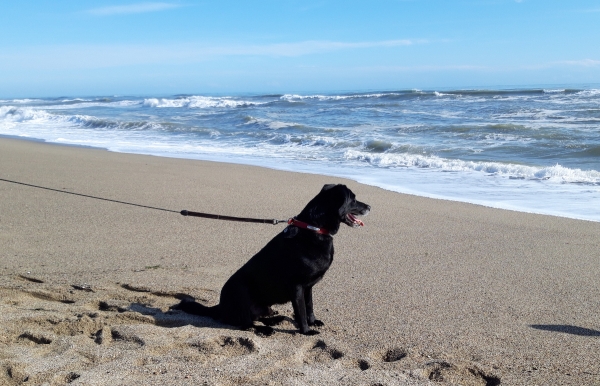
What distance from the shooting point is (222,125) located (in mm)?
26297

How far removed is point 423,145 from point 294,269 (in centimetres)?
1355

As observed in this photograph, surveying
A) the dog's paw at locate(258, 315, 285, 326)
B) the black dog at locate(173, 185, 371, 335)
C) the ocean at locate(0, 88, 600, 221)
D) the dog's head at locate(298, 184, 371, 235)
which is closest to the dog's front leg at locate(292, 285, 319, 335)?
the black dog at locate(173, 185, 371, 335)

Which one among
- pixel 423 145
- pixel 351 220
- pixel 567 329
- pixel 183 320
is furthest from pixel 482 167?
pixel 183 320

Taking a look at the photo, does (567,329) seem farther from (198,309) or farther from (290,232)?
(198,309)

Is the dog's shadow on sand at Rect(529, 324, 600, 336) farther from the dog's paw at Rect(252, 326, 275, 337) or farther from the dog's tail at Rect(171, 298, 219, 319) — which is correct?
the dog's tail at Rect(171, 298, 219, 319)

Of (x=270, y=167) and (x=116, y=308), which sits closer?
(x=116, y=308)

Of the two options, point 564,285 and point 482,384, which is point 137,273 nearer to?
point 482,384

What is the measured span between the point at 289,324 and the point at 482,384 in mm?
1545

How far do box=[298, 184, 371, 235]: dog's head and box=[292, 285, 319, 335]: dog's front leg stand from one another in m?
0.48

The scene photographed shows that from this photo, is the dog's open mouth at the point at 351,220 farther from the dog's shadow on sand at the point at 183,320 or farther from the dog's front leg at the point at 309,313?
the dog's shadow on sand at the point at 183,320

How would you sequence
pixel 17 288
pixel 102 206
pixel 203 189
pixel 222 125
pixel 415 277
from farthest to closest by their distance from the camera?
pixel 222 125
pixel 203 189
pixel 102 206
pixel 415 277
pixel 17 288

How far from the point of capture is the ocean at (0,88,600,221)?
10.5 metres

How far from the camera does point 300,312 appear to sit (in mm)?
3980

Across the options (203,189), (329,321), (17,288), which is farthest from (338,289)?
(203,189)
